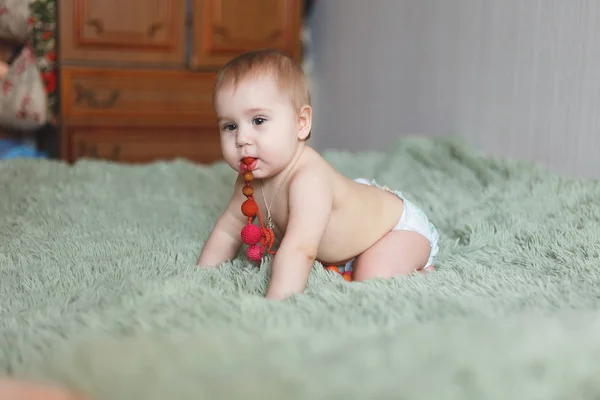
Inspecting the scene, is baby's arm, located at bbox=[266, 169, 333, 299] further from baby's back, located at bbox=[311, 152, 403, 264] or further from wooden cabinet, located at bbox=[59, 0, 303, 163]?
wooden cabinet, located at bbox=[59, 0, 303, 163]

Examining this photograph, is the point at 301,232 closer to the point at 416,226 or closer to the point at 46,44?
the point at 416,226

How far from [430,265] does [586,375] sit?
539 mm

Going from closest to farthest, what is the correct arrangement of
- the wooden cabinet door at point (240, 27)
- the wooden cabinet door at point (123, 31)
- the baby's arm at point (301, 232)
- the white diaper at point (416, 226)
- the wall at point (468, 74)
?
the baby's arm at point (301, 232) → the white diaper at point (416, 226) → the wall at point (468, 74) → the wooden cabinet door at point (123, 31) → the wooden cabinet door at point (240, 27)

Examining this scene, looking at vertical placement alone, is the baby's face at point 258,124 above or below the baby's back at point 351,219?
above

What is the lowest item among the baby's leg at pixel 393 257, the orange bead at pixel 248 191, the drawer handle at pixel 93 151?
the drawer handle at pixel 93 151

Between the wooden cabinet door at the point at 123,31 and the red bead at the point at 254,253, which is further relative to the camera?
the wooden cabinet door at the point at 123,31

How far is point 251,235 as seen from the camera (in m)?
0.97

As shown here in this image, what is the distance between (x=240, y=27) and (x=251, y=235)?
172 centimetres

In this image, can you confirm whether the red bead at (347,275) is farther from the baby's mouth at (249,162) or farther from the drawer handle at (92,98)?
the drawer handle at (92,98)

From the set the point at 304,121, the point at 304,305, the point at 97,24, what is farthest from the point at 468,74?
the point at 97,24

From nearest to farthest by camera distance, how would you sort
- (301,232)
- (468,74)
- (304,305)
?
1. (304,305)
2. (301,232)
3. (468,74)

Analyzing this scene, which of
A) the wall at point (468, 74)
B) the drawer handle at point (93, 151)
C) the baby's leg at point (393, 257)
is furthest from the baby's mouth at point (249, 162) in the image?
the drawer handle at point (93, 151)

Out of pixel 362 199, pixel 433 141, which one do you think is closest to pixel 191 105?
pixel 433 141

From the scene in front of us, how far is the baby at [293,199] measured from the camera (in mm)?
914
